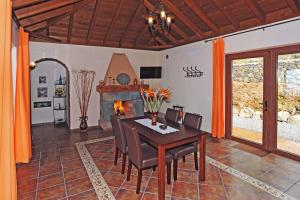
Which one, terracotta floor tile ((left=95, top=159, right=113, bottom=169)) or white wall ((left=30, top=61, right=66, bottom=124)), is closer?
terracotta floor tile ((left=95, top=159, right=113, bottom=169))

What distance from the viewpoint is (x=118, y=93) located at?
21.1 feet

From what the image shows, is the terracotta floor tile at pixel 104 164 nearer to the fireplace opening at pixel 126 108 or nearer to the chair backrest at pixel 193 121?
the chair backrest at pixel 193 121

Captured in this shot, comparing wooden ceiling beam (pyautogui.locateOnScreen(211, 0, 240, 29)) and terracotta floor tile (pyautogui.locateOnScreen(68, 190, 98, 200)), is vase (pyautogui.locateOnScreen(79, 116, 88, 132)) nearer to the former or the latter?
terracotta floor tile (pyautogui.locateOnScreen(68, 190, 98, 200))

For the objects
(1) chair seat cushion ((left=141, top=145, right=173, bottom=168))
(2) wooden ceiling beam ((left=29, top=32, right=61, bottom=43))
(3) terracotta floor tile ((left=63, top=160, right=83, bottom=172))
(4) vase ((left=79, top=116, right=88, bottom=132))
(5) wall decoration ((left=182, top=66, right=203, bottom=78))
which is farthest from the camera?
(4) vase ((left=79, top=116, right=88, bottom=132))

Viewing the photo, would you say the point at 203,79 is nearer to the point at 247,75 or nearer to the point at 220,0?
the point at 247,75

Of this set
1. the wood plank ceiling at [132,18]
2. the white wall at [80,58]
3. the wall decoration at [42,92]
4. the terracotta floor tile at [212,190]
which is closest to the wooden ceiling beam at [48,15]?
the wood plank ceiling at [132,18]

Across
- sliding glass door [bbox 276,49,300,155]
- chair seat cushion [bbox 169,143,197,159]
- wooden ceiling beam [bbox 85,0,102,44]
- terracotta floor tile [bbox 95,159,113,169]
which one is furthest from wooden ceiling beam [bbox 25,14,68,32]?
sliding glass door [bbox 276,49,300,155]

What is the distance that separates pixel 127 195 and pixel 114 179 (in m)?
0.51

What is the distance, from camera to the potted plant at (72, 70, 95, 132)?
596cm

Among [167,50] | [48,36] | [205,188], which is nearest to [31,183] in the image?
[205,188]

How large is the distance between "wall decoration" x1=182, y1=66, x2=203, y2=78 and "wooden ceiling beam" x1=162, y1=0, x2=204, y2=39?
986mm

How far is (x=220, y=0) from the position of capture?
4.01 m

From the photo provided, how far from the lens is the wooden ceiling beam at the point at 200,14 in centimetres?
427

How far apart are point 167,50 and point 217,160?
182 inches
